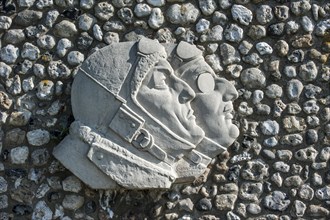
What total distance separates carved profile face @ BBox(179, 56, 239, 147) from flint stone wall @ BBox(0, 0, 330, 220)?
161mm

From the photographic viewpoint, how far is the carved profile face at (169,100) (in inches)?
176

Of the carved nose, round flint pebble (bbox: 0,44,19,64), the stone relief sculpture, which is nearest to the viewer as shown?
the stone relief sculpture

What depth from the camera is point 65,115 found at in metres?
4.67

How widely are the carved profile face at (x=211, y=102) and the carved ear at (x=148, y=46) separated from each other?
0.19 metres

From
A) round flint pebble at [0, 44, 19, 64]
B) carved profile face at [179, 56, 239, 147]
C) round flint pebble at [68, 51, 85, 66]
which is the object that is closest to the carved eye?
carved profile face at [179, 56, 239, 147]

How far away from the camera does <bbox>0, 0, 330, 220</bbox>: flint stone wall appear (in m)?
4.66

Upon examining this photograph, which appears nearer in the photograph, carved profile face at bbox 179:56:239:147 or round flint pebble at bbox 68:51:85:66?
carved profile face at bbox 179:56:239:147

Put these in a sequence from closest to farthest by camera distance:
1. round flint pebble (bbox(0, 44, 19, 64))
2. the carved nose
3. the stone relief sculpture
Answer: the stone relief sculpture < the carved nose < round flint pebble (bbox(0, 44, 19, 64))

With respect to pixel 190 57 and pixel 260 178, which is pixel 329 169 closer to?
pixel 260 178

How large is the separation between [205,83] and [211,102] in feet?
0.35

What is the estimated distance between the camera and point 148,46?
14.8 ft

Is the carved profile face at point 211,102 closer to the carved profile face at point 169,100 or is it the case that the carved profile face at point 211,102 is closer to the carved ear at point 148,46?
the carved profile face at point 169,100

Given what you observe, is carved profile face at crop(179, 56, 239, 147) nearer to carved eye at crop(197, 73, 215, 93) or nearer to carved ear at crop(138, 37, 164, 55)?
carved eye at crop(197, 73, 215, 93)

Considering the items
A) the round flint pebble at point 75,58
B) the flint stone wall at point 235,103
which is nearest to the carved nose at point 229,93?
the flint stone wall at point 235,103
